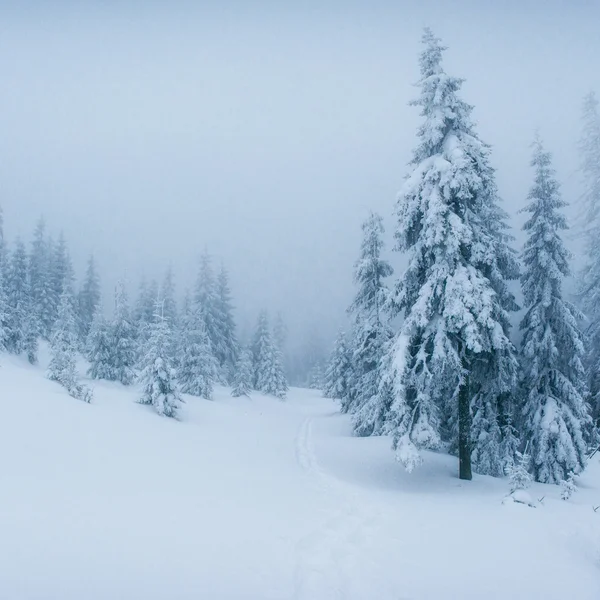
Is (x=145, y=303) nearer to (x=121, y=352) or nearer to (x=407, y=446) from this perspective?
(x=121, y=352)

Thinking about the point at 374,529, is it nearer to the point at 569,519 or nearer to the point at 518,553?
the point at 518,553

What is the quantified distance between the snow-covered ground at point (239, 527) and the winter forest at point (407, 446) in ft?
0.17

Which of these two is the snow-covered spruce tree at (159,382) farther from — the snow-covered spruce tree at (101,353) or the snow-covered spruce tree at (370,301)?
the snow-covered spruce tree at (101,353)

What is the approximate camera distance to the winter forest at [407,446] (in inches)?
257

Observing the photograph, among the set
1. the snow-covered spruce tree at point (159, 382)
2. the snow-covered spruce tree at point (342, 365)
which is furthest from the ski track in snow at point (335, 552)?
the snow-covered spruce tree at point (342, 365)

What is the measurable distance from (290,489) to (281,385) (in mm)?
43162

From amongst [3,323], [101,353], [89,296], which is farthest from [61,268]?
[101,353]

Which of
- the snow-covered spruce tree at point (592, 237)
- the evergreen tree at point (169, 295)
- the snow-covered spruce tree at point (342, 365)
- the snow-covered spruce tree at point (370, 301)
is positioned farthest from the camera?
the evergreen tree at point (169, 295)

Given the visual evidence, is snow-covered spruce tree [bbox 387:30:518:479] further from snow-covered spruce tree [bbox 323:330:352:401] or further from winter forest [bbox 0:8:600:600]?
snow-covered spruce tree [bbox 323:330:352:401]

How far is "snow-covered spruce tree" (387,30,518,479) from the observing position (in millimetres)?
13891

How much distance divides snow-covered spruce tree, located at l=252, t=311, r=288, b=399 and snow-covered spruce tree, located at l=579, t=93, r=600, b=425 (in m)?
37.9

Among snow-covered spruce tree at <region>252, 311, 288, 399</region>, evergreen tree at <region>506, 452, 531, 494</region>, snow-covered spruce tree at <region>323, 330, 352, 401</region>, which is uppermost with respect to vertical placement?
evergreen tree at <region>506, 452, 531, 494</region>

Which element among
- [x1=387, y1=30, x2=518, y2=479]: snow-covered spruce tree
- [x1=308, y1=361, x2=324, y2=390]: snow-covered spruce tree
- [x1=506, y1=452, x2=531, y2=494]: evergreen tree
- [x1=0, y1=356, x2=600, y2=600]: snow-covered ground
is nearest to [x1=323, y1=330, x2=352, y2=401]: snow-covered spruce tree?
[x1=387, y1=30, x2=518, y2=479]: snow-covered spruce tree

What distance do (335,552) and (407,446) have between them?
6.85 meters
